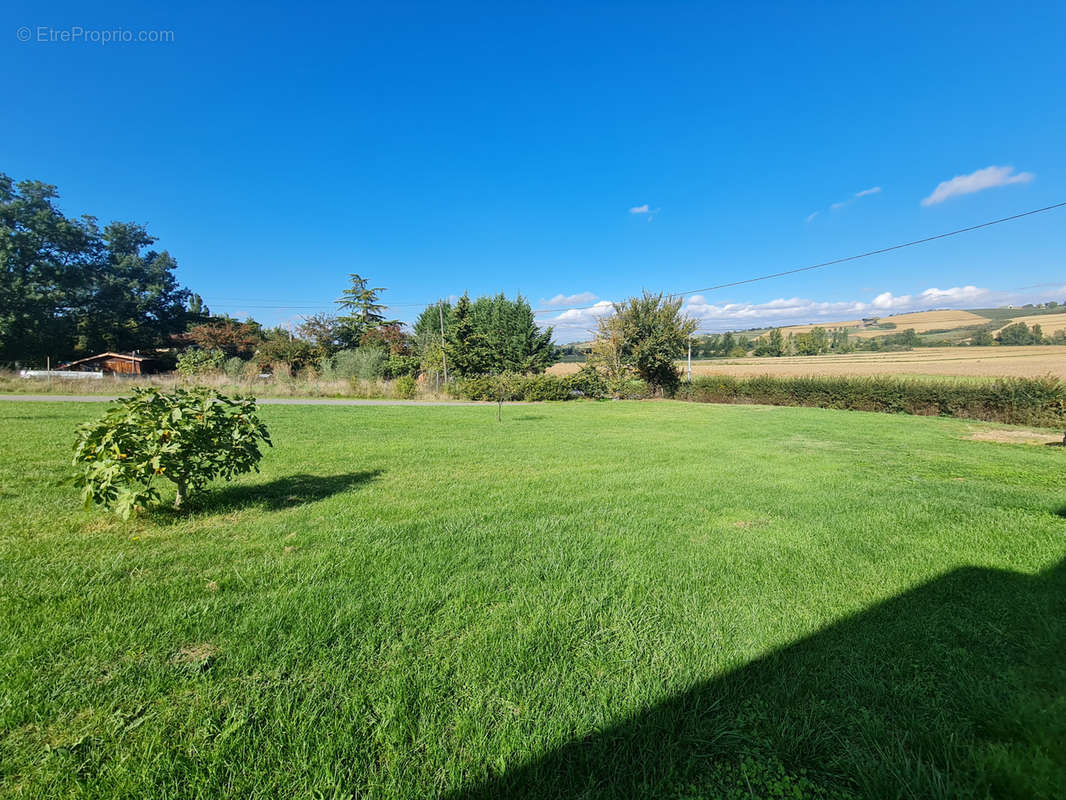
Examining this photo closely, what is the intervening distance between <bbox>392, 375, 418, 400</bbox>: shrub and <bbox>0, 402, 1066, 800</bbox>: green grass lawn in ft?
60.8

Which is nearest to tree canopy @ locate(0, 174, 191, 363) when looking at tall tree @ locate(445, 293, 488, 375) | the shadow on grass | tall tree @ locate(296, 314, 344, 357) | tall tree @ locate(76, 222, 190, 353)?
tall tree @ locate(76, 222, 190, 353)

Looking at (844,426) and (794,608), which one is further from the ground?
(794,608)

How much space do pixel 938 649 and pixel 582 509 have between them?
8.63 ft

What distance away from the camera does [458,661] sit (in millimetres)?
1876

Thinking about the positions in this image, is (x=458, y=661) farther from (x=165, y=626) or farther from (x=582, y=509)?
(x=582, y=509)

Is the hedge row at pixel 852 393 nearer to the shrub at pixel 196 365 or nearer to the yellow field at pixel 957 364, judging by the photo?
the yellow field at pixel 957 364

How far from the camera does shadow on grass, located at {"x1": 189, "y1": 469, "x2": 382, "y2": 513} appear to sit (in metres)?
4.15

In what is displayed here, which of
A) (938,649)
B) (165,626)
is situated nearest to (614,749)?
(938,649)

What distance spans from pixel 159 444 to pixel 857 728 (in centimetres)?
461

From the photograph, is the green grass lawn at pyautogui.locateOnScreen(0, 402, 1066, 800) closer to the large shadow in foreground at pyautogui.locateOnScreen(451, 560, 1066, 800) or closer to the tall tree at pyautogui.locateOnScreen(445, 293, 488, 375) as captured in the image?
the large shadow in foreground at pyautogui.locateOnScreen(451, 560, 1066, 800)

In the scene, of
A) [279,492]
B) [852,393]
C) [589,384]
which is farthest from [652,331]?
[279,492]

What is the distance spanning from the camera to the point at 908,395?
17.7 meters

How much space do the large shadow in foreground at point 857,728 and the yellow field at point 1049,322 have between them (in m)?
43.1

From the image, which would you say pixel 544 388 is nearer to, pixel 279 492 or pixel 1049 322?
pixel 279 492
